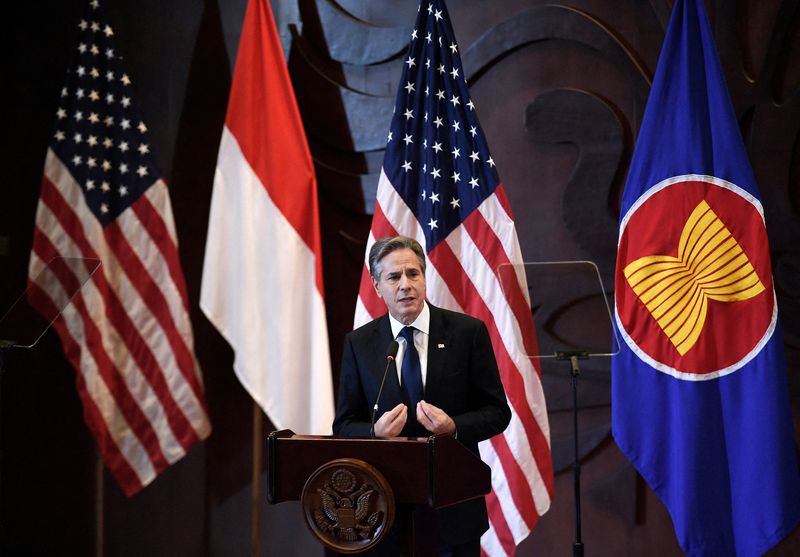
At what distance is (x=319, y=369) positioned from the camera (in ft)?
13.4

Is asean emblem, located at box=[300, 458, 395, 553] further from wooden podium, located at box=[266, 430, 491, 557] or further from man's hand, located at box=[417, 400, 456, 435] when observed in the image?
man's hand, located at box=[417, 400, 456, 435]

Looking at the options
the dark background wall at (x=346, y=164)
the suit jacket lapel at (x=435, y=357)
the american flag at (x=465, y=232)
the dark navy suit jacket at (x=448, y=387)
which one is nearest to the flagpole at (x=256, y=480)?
the dark background wall at (x=346, y=164)

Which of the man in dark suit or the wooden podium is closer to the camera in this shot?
the wooden podium

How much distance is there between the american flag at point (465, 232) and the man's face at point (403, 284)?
110 cm

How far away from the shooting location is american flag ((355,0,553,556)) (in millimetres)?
3689

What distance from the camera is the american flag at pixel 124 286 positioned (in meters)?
4.30

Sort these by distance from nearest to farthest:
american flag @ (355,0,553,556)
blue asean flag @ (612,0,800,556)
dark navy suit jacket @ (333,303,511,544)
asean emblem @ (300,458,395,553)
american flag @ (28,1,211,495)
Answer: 1. asean emblem @ (300,458,395,553)
2. dark navy suit jacket @ (333,303,511,544)
3. blue asean flag @ (612,0,800,556)
4. american flag @ (355,0,553,556)
5. american flag @ (28,1,211,495)

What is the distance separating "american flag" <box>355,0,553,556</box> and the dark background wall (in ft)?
1.26

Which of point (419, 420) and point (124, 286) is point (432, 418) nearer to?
point (419, 420)

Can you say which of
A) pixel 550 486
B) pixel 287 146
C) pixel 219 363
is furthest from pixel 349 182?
pixel 550 486

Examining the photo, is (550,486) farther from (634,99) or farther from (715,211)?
(634,99)

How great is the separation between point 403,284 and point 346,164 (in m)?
2.12

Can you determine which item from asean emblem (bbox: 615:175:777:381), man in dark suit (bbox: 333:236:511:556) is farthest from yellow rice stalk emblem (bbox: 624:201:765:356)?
man in dark suit (bbox: 333:236:511:556)

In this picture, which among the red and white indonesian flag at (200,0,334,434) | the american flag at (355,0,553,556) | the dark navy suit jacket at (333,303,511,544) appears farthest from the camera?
the red and white indonesian flag at (200,0,334,434)
